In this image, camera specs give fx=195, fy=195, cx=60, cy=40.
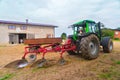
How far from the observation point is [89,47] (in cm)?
928

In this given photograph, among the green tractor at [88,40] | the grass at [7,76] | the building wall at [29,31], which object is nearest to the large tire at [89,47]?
the green tractor at [88,40]

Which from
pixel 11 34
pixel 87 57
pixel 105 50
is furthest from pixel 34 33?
pixel 87 57

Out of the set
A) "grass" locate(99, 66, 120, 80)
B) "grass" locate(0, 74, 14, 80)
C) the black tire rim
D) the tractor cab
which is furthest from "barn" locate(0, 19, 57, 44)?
"grass" locate(99, 66, 120, 80)

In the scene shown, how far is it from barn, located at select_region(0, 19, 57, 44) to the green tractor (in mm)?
21714

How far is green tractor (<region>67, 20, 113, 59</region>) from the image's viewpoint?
912 cm

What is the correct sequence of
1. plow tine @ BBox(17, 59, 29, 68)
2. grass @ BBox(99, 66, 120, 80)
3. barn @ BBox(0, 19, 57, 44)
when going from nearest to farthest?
grass @ BBox(99, 66, 120, 80)
plow tine @ BBox(17, 59, 29, 68)
barn @ BBox(0, 19, 57, 44)

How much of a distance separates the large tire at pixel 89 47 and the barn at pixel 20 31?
23.1 m

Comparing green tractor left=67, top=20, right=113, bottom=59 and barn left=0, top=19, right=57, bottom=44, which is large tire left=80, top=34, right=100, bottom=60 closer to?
green tractor left=67, top=20, right=113, bottom=59

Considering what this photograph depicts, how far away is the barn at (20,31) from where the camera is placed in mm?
31234

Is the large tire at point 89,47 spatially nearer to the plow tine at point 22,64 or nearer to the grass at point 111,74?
the grass at point 111,74

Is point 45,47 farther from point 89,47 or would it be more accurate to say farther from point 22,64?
point 89,47

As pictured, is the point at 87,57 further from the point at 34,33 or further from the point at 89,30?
the point at 34,33

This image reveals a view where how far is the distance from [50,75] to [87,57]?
2.75m

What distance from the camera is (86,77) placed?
661cm
